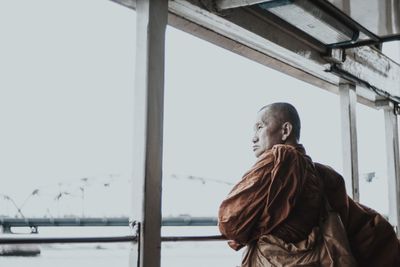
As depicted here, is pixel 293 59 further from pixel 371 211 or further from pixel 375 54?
pixel 371 211

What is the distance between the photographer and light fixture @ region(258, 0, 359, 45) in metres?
2.55

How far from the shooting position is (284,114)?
2389mm

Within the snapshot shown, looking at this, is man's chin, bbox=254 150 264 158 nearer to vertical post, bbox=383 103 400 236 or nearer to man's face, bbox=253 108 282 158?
man's face, bbox=253 108 282 158

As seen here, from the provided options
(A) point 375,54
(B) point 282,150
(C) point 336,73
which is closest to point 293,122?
(B) point 282,150

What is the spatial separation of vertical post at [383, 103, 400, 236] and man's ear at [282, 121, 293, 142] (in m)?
2.64

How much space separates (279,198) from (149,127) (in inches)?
23.6

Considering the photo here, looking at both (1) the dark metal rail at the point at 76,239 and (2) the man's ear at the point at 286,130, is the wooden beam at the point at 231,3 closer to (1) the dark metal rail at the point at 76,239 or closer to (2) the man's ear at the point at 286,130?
(2) the man's ear at the point at 286,130

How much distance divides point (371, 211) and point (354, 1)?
104 centimetres

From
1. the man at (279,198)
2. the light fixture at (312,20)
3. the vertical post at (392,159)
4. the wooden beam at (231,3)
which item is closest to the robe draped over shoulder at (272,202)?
the man at (279,198)

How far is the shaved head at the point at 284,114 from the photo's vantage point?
238 centimetres

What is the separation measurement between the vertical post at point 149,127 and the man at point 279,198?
29 centimetres

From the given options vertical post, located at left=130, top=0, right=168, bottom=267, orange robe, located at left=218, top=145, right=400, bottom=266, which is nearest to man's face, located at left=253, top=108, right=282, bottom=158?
orange robe, located at left=218, top=145, right=400, bottom=266

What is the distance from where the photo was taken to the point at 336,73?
11.7 ft

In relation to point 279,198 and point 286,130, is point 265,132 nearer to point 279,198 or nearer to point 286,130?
point 286,130
